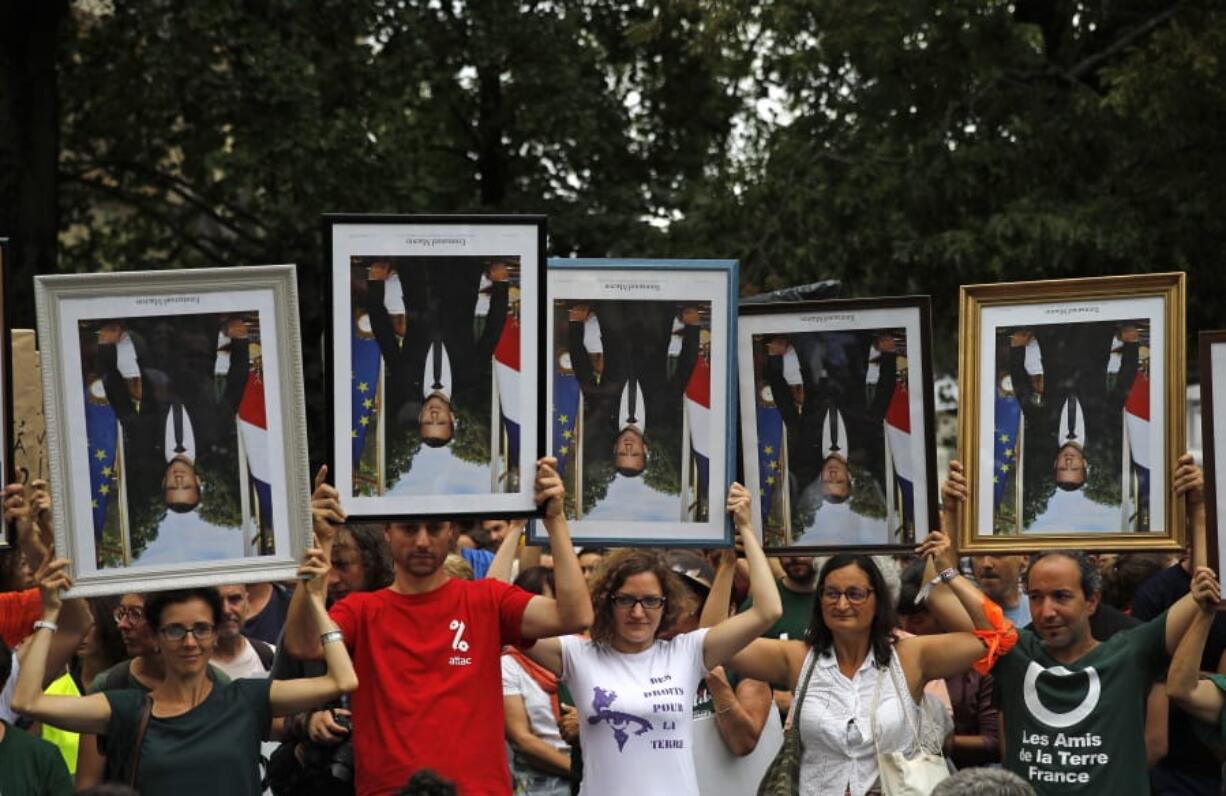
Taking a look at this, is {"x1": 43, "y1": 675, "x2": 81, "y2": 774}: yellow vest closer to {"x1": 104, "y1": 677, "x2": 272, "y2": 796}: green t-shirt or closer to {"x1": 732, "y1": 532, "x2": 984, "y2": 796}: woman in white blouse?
{"x1": 104, "y1": 677, "x2": 272, "y2": 796}: green t-shirt

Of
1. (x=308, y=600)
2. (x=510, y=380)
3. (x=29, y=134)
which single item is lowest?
(x=308, y=600)

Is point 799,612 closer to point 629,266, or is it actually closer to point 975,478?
point 975,478

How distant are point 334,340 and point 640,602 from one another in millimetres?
1408

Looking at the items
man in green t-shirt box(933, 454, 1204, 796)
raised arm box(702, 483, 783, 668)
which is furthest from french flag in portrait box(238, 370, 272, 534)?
man in green t-shirt box(933, 454, 1204, 796)

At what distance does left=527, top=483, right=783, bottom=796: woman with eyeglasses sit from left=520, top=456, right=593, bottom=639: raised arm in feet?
1.09

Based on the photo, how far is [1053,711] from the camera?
26.3 feet

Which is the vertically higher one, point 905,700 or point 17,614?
point 17,614

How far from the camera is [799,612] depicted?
32.4ft

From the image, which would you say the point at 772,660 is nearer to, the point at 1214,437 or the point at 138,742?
the point at 1214,437

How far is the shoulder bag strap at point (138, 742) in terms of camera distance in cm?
713

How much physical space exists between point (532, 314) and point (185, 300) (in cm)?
117

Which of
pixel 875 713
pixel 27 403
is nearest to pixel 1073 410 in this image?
pixel 875 713

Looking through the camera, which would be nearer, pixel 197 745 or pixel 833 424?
pixel 197 745

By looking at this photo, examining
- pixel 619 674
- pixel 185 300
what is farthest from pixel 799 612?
pixel 185 300
